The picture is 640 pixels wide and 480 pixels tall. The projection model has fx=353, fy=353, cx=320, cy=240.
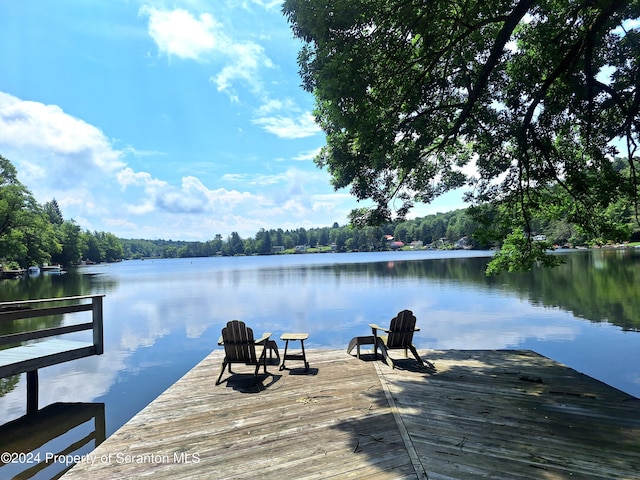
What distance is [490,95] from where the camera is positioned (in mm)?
7289

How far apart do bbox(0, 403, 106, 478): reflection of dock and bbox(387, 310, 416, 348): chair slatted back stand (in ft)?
17.1

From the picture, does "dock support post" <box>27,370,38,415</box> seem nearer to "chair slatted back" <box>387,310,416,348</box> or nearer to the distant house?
"chair slatted back" <box>387,310,416,348</box>

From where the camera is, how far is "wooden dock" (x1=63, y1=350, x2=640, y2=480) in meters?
3.15

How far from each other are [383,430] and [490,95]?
674cm

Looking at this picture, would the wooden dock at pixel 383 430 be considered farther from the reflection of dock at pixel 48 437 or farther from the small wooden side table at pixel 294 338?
the reflection of dock at pixel 48 437

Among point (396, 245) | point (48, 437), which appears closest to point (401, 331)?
point (48, 437)

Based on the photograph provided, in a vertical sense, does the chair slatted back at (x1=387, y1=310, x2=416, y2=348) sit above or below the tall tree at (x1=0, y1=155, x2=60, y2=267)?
below

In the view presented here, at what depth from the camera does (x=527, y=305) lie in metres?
18.0

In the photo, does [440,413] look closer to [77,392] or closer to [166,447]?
[166,447]

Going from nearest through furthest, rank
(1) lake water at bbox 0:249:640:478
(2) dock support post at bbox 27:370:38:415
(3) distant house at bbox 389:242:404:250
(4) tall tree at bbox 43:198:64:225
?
(2) dock support post at bbox 27:370:38:415 < (1) lake water at bbox 0:249:640:478 < (4) tall tree at bbox 43:198:64:225 < (3) distant house at bbox 389:242:404:250

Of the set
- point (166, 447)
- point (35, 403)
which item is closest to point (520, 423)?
point (166, 447)

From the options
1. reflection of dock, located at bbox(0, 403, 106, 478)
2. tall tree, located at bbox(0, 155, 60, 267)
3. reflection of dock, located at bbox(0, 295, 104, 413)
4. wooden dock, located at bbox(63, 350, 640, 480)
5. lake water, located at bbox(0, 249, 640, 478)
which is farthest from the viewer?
tall tree, located at bbox(0, 155, 60, 267)

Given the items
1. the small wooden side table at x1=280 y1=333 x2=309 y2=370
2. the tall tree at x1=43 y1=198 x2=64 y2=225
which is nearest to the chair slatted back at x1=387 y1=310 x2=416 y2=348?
the small wooden side table at x1=280 y1=333 x2=309 y2=370

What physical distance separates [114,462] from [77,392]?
6043mm
